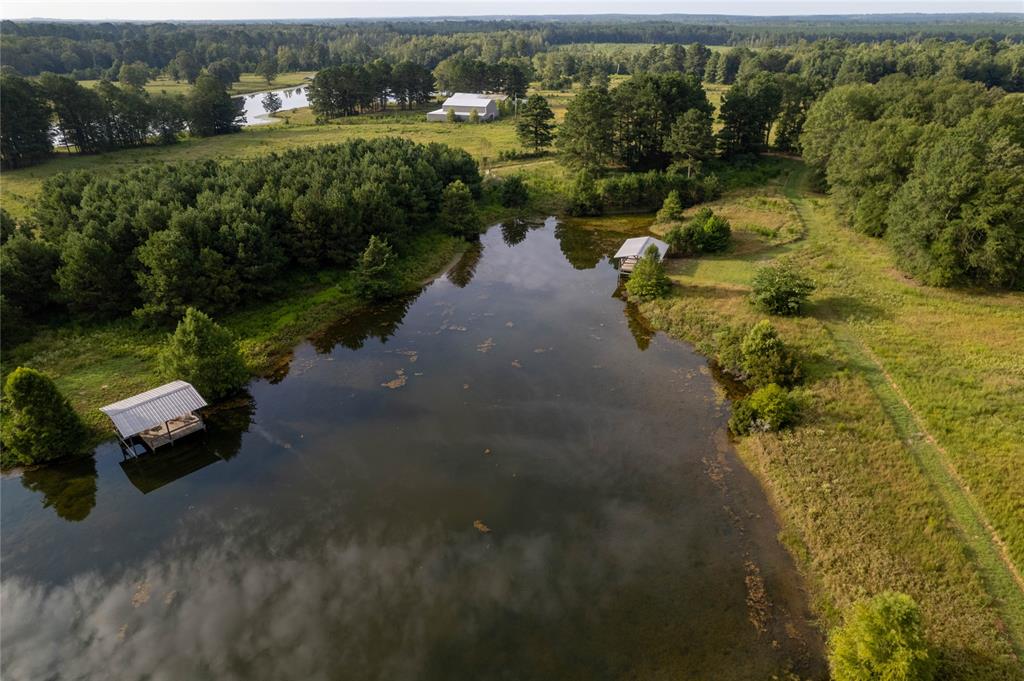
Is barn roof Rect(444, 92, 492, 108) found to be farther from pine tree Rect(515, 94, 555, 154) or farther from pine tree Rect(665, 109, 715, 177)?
pine tree Rect(665, 109, 715, 177)

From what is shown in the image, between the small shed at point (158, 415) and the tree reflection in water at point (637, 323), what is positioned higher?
the small shed at point (158, 415)

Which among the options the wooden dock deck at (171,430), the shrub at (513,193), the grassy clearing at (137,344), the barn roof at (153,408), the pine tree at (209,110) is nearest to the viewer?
the barn roof at (153,408)

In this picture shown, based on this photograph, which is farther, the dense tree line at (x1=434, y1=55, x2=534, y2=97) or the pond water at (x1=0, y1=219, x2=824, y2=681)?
the dense tree line at (x1=434, y1=55, x2=534, y2=97)

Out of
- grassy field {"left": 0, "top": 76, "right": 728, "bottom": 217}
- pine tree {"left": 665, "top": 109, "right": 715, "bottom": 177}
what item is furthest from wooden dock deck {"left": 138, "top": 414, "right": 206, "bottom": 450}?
pine tree {"left": 665, "top": 109, "right": 715, "bottom": 177}

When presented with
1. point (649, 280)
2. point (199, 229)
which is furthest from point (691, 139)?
point (199, 229)

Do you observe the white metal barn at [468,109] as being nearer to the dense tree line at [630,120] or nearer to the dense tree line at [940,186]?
the dense tree line at [630,120]

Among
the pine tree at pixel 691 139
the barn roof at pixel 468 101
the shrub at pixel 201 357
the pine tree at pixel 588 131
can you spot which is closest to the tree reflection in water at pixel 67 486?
the shrub at pixel 201 357
